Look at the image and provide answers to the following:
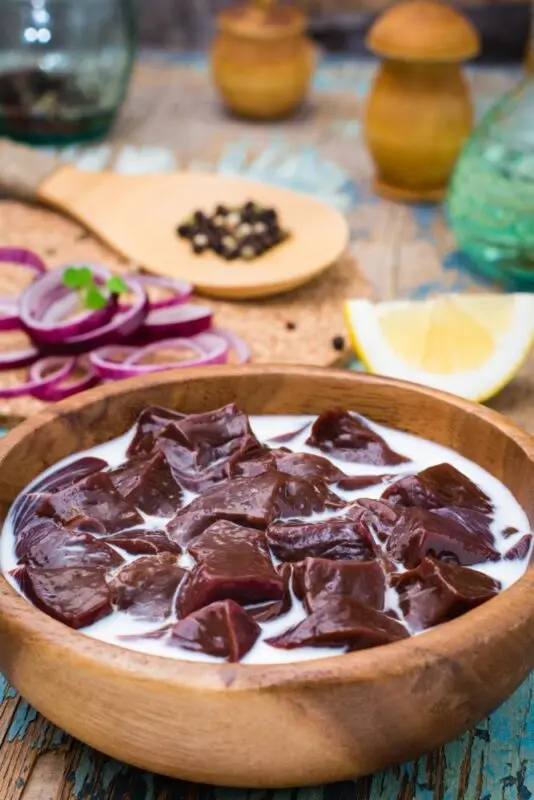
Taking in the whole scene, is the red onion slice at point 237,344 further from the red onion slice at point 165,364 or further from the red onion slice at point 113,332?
the red onion slice at point 113,332

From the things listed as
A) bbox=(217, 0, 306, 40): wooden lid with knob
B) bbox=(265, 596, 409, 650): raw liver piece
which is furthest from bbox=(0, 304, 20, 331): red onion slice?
bbox=(217, 0, 306, 40): wooden lid with knob

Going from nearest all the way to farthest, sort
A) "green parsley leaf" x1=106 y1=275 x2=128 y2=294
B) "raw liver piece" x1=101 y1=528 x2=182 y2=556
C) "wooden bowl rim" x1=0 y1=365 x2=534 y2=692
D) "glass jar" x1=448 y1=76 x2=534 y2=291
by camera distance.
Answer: "wooden bowl rim" x1=0 y1=365 x2=534 y2=692 → "raw liver piece" x1=101 y1=528 x2=182 y2=556 → "green parsley leaf" x1=106 y1=275 x2=128 y2=294 → "glass jar" x1=448 y1=76 x2=534 y2=291

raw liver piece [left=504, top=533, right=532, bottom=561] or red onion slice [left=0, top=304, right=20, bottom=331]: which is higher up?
raw liver piece [left=504, top=533, right=532, bottom=561]

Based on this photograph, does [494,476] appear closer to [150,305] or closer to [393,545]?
[393,545]

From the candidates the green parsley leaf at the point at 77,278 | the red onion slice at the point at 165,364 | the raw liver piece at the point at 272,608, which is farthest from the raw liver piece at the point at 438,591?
the green parsley leaf at the point at 77,278

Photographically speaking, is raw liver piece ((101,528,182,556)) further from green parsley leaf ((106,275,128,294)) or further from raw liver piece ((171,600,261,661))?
green parsley leaf ((106,275,128,294))

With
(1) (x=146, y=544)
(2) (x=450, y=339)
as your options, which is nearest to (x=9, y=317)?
(2) (x=450, y=339)

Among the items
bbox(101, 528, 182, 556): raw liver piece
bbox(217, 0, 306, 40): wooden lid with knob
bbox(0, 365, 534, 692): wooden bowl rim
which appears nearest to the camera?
bbox(0, 365, 534, 692): wooden bowl rim
